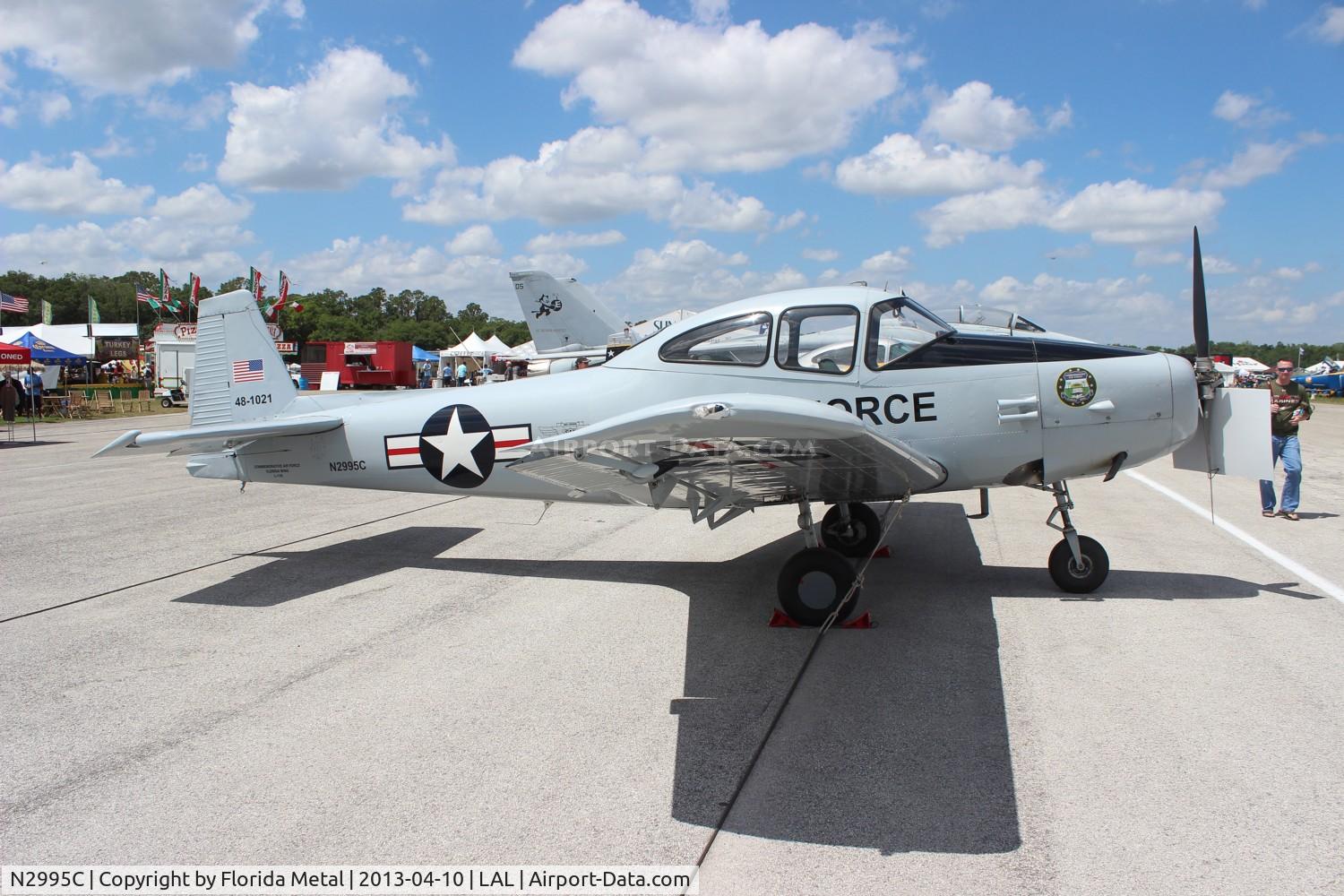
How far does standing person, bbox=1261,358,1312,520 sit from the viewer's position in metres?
9.44

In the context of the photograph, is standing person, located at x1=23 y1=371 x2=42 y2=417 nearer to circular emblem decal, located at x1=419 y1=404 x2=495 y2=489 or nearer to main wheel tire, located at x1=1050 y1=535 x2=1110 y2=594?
circular emblem decal, located at x1=419 y1=404 x2=495 y2=489

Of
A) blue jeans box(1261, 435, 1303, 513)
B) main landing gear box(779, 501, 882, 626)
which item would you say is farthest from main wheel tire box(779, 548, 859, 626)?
blue jeans box(1261, 435, 1303, 513)

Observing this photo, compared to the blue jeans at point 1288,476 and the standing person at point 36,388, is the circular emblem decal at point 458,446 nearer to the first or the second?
the blue jeans at point 1288,476

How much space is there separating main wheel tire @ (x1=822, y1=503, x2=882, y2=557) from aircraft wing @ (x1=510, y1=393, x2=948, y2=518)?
1381mm

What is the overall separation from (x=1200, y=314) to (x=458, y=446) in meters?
5.80

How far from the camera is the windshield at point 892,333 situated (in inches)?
228

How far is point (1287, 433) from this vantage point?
9547mm

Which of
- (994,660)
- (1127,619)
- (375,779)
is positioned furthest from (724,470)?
(1127,619)

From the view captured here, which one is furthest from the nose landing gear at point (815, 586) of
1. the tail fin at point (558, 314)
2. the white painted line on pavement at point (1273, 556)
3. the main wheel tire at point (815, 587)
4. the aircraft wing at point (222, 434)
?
the tail fin at point (558, 314)

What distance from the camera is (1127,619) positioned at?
220 inches

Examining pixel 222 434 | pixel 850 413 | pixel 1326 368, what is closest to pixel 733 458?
pixel 850 413

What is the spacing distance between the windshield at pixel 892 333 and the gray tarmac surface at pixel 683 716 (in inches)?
69.8

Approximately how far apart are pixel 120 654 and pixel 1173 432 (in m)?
7.03

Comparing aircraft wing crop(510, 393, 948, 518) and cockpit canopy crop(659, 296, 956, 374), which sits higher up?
cockpit canopy crop(659, 296, 956, 374)
